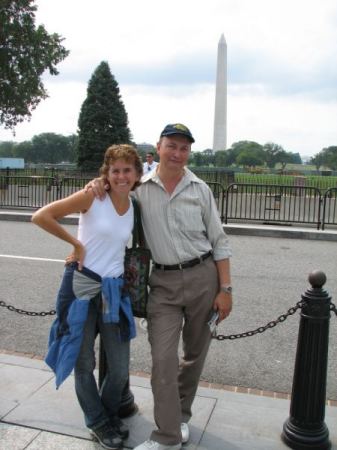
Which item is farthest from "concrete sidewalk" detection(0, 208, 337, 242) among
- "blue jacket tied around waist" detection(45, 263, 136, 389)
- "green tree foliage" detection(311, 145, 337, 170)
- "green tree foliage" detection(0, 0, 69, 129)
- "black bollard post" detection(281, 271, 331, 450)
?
"green tree foliage" detection(311, 145, 337, 170)

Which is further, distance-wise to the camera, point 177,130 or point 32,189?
point 32,189

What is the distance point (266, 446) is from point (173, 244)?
1.39m

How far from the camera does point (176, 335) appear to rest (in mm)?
3023

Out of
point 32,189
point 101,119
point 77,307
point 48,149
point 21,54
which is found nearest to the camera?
point 77,307

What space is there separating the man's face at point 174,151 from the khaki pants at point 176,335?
61cm

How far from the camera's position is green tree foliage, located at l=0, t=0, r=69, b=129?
93.3 ft

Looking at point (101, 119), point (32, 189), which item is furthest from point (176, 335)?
point (101, 119)

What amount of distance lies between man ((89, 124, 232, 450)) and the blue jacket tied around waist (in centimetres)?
24

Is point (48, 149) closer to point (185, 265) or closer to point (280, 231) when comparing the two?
point (280, 231)

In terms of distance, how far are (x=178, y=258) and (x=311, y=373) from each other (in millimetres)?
1083

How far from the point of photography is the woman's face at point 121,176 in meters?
2.99

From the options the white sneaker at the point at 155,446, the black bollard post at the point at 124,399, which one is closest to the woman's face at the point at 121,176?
the black bollard post at the point at 124,399

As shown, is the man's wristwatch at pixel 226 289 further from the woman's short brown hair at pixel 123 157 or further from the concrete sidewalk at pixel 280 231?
the concrete sidewalk at pixel 280 231

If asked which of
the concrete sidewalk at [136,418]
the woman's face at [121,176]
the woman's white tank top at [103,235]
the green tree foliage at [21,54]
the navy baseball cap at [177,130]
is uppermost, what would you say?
the green tree foliage at [21,54]
